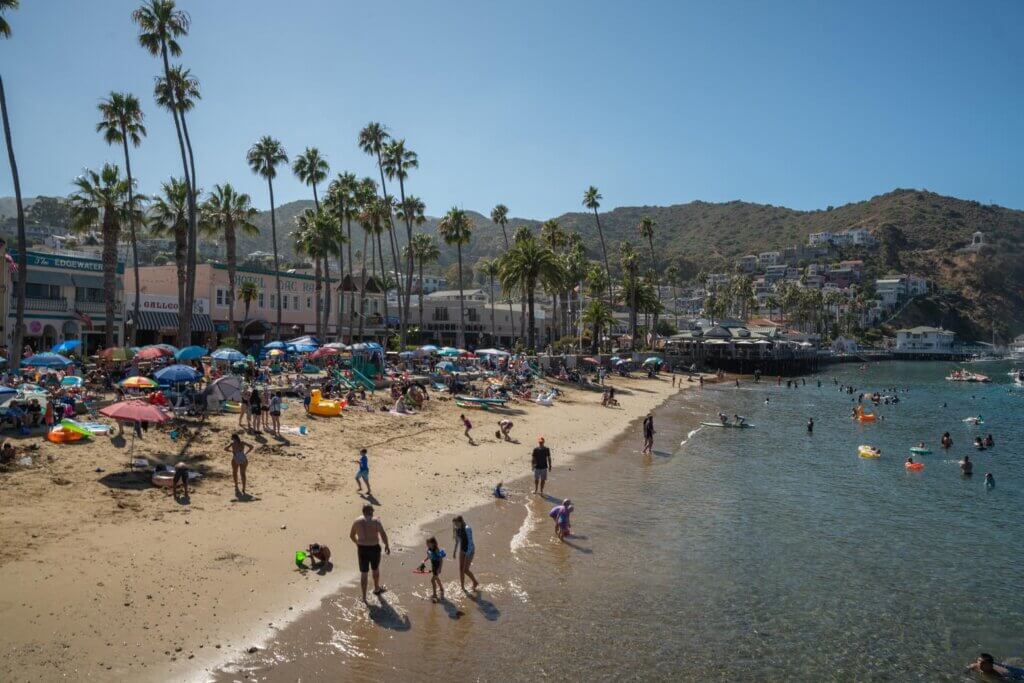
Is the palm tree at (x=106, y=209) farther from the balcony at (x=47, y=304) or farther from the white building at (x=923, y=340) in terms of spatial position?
the white building at (x=923, y=340)

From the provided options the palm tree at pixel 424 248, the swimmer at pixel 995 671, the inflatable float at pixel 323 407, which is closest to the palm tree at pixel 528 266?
the palm tree at pixel 424 248

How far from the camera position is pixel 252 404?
20297 mm

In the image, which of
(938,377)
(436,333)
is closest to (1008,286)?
(938,377)

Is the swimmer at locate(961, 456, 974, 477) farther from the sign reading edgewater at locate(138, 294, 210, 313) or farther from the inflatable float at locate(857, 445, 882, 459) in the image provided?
the sign reading edgewater at locate(138, 294, 210, 313)

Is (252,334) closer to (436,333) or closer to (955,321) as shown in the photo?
(436,333)

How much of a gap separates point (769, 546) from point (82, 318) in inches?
1591

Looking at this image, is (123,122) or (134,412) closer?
(134,412)

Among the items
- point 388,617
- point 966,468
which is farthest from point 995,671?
point 966,468

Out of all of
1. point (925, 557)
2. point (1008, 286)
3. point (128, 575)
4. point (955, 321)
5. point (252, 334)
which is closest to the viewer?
point (128, 575)

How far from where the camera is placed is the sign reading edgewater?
45062 mm

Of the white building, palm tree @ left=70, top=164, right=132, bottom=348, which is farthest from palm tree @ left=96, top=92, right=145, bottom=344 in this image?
the white building

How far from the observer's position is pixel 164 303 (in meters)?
46.5

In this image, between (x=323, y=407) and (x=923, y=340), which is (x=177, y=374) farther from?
(x=923, y=340)

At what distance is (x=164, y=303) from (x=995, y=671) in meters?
49.1
